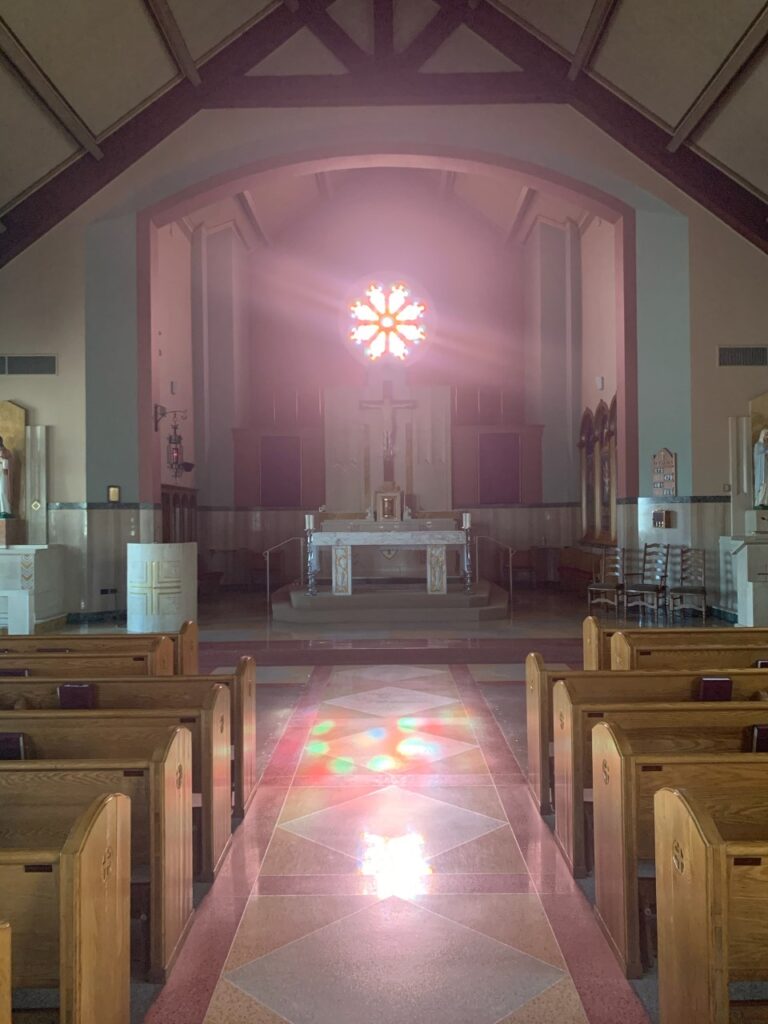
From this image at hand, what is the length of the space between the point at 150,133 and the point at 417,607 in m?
6.51

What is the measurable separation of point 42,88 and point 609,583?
320 inches

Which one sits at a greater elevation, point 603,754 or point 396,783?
point 603,754

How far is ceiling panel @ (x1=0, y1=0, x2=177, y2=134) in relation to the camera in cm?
746

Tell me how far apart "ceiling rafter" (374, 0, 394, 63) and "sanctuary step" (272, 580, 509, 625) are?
6478mm

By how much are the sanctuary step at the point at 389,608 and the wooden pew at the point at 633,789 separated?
655 cm

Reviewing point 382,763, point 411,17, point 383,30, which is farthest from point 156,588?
point 411,17

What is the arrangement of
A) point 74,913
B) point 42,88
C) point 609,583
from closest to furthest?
point 74,913
point 42,88
point 609,583

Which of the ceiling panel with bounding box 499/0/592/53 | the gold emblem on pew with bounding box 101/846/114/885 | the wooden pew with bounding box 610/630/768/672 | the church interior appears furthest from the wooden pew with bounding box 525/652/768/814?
the ceiling panel with bounding box 499/0/592/53

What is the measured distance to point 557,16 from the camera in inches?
362

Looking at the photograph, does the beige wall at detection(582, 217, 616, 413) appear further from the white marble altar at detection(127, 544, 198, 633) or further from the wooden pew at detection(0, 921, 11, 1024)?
the wooden pew at detection(0, 921, 11, 1024)

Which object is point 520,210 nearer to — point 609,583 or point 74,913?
point 609,583

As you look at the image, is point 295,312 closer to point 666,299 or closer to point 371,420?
point 371,420

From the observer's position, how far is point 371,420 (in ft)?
45.9

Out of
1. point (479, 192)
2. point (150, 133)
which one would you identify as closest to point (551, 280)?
point (479, 192)
